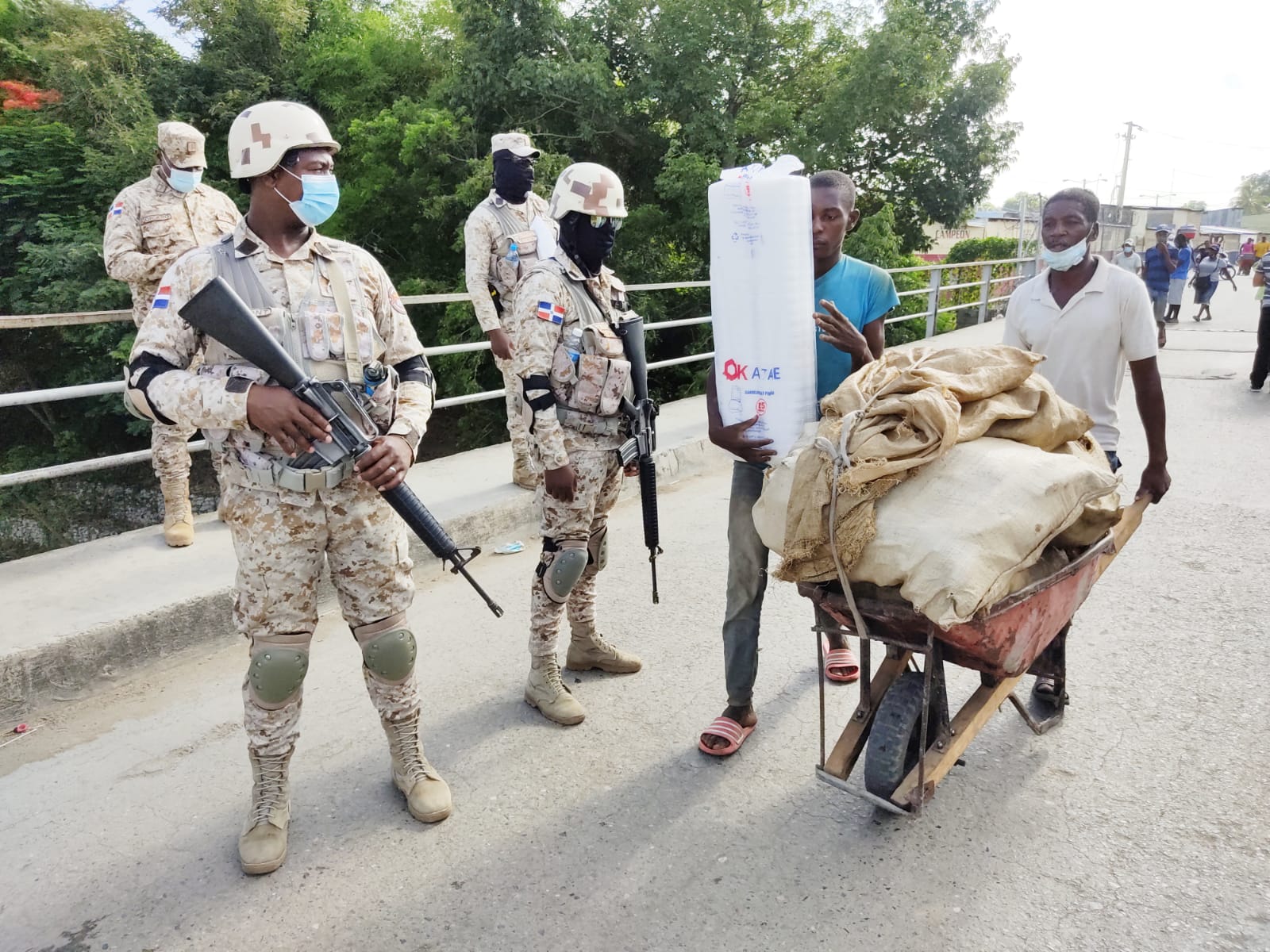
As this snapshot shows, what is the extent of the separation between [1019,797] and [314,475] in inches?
87.7

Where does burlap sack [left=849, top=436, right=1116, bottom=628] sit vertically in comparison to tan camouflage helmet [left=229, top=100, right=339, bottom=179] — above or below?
below

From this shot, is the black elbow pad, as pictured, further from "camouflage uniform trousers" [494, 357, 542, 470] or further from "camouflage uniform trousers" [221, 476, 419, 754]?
"camouflage uniform trousers" [494, 357, 542, 470]

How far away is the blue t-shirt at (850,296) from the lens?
111 inches

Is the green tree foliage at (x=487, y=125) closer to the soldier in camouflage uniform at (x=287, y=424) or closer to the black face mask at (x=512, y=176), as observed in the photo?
the black face mask at (x=512, y=176)

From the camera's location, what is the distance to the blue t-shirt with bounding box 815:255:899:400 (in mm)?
2812

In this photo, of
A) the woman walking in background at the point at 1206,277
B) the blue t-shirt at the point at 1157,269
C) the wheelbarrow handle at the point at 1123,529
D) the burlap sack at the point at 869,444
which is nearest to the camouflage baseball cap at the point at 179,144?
the burlap sack at the point at 869,444

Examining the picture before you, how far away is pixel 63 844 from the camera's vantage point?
8.30ft

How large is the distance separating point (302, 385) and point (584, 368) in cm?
106

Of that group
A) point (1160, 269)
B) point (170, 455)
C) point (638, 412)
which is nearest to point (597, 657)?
point (638, 412)

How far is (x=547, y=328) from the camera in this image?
2975 mm

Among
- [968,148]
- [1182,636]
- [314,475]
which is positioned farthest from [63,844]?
[968,148]

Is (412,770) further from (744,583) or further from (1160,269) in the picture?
(1160,269)

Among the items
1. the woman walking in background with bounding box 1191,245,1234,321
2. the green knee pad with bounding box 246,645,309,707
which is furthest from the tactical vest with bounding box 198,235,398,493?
the woman walking in background with bounding box 1191,245,1234,321

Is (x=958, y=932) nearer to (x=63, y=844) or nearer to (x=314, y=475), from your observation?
(x=314, y=475)
